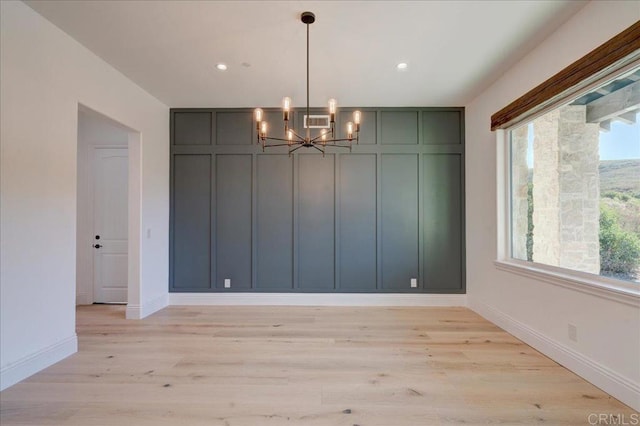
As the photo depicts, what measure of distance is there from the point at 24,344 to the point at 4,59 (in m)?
2.24

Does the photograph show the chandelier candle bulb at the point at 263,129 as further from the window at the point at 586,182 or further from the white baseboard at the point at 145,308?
the white baseboard at the point at 145,308

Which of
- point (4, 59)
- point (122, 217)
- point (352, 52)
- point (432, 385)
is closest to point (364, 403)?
point (432, 385)

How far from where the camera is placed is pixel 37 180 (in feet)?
7.80

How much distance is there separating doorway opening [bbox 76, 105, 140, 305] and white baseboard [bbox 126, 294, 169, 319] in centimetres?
81

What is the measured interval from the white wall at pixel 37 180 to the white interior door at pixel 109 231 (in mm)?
1734

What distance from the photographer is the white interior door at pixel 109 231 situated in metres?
4.45

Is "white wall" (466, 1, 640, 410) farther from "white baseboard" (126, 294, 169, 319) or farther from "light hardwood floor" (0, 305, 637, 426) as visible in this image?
"white baseboard" (126, 294, 169, 319)

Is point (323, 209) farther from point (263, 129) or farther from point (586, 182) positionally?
point (586, 182)

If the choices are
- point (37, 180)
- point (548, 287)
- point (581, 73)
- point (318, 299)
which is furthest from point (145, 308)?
point (581, 73)

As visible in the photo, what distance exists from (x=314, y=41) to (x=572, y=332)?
11.4 feet

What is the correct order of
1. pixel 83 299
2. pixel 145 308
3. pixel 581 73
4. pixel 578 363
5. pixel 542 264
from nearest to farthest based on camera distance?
pixel 581 73
pixel 578 363
pixel 542 264
pixel 145 308
pixel 83 299

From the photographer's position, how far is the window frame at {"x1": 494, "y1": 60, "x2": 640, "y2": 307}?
79.4 inches

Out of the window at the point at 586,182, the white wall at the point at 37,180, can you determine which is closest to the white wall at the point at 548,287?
the window at the point at 586,182

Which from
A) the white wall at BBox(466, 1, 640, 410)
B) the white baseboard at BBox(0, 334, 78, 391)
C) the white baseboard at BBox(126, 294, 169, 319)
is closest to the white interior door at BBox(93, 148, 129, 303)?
the white baseboard at BBox(126, 294, 169, 319)
